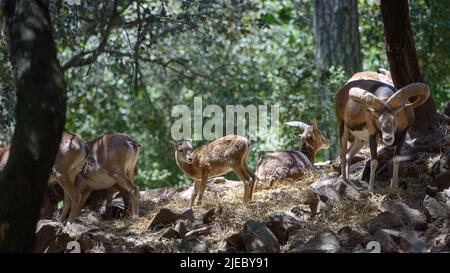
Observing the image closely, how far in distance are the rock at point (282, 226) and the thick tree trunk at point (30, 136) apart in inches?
115

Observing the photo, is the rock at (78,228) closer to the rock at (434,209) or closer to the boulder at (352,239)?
the boulder at (352,239)

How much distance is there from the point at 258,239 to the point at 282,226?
0.65 m

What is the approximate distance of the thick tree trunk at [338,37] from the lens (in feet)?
64.1

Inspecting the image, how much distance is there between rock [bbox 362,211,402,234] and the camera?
9.80 metres

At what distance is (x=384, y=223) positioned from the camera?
985 centimetres

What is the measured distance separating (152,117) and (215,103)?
475 cm

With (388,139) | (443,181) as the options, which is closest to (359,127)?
(388,139)

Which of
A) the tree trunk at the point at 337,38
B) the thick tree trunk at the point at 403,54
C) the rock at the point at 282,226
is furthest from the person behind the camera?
the tree trunk at the point at 337,38

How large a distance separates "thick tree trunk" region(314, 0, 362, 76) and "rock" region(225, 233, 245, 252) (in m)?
10.1

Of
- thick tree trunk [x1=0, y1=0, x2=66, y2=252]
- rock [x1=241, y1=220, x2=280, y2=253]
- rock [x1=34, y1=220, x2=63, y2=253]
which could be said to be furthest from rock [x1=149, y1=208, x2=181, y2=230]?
thick tree trunk [x1=0, y1=0, x2=66, y2=252]

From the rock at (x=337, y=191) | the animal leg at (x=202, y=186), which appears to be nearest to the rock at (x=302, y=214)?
the rock at (x=337, y=191)

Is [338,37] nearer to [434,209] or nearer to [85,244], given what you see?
[434,209]
